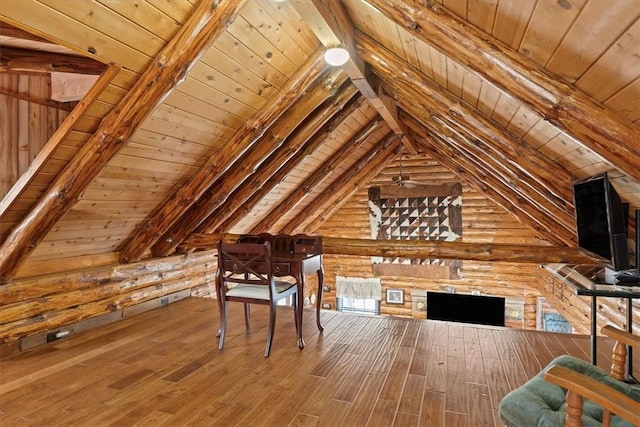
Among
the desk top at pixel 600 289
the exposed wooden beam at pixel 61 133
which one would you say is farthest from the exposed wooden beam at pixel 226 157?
the desk top at pixel 600 289

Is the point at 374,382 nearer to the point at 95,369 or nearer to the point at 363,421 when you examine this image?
the point at 363,421

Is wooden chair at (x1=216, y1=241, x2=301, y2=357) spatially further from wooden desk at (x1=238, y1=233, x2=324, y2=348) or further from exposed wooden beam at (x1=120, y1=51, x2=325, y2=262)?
exposed wooden beam at (x1=120, y1=51, x2=325, y2=262)

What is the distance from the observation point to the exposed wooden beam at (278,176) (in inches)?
175

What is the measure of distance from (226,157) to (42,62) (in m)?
1.53

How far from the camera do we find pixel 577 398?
3.78 feet

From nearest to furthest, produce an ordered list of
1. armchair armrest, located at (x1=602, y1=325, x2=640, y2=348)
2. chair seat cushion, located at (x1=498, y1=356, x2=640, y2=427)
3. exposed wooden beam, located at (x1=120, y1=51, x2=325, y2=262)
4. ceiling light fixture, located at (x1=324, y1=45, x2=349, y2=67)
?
chair seat cushion, located at (x1=498, y1=356, x2=640, y2=427) → armchair armrest, located at (x1=602, y1=325, x2=640, y2=348) → ceiling light fixture, located at (x1=324, y1=45, x2=349, y2=67) → exposed wooden beam, located at (x1=120, y1=51, x2=325, y2=262)

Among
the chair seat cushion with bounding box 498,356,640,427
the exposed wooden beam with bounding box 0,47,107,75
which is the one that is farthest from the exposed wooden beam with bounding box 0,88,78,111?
the chair seat cushion with bounding box 498,356,640,427

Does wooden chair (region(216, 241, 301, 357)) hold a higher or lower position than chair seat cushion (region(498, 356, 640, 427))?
higher

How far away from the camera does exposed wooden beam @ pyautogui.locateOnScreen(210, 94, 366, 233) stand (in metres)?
4.46

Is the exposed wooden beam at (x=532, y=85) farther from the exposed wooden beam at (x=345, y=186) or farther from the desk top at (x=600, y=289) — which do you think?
the exposed wooden beam at (x=345, y=186)

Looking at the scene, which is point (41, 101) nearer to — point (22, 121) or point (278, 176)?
point (22, 121)

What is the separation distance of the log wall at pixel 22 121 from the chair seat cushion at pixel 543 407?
12.1 ft

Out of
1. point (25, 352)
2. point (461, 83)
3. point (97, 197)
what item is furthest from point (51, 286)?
point (461, 83)

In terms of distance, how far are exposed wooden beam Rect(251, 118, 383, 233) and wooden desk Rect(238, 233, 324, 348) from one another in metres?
1.80
